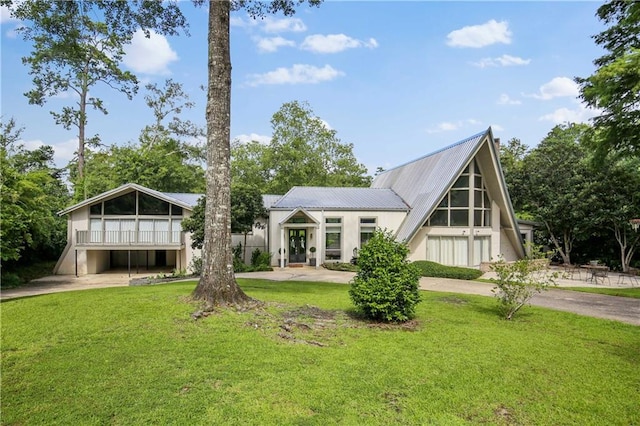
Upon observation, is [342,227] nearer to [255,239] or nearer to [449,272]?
[255,239]

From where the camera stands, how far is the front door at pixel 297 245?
23.2 m

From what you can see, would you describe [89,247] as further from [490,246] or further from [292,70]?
[490,246]

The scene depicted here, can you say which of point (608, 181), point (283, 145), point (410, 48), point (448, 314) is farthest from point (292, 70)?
point (608, 181)

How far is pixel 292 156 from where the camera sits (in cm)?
3616

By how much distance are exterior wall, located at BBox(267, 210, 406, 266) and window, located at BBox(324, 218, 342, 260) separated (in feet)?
0.51

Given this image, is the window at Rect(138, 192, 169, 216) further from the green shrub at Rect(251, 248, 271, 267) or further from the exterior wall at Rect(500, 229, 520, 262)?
the exterior wall at Rect(500, 229, 520, 262)

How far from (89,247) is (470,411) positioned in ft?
70.8

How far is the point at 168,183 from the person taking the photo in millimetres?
34031

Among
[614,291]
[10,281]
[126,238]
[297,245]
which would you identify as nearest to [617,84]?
[614,291]

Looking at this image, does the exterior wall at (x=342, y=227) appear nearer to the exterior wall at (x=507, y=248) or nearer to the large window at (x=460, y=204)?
the large window at (x=460, y=204)

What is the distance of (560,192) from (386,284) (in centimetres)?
2144

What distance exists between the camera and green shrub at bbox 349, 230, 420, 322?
8031 mm

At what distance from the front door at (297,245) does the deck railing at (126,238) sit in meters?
6.68

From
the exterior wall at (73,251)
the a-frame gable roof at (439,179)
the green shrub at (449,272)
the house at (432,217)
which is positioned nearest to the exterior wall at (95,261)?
the exterior wall at (73,251)
